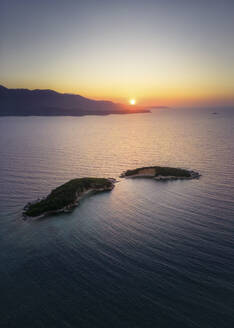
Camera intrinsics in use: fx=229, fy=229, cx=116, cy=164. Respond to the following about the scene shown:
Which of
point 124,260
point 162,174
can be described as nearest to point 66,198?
point 124,260

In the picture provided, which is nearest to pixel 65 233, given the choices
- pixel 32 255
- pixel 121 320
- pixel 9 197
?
pixel 32 255

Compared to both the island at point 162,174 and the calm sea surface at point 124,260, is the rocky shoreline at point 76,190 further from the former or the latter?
the calm sea surface at point 124,260

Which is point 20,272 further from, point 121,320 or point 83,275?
point 121,320

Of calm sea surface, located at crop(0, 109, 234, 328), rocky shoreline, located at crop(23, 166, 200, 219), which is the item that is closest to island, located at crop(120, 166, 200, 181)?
rocky shoreline, located at crop(23, 166, 200, 219)

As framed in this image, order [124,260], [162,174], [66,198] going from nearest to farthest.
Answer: [124,260], [66,198], [162,174]

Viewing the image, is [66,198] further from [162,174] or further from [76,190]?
[162,174]
